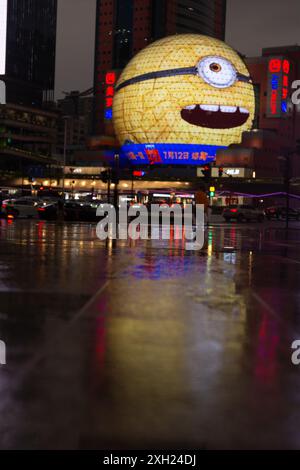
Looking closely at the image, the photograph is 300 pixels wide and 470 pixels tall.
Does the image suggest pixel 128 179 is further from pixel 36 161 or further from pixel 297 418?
pixel 297 418

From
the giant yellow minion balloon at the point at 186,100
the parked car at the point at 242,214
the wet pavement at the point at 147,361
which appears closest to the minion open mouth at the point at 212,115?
the giant yellow minion balloon at the point at 186,100

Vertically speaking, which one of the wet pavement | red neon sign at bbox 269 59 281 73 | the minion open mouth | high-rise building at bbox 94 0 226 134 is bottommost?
the wet pavement

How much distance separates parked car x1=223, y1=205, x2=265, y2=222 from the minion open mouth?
4507cm

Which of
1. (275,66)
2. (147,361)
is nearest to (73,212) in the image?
(147,361)

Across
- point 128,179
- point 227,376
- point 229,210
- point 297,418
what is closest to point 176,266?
point 227,376

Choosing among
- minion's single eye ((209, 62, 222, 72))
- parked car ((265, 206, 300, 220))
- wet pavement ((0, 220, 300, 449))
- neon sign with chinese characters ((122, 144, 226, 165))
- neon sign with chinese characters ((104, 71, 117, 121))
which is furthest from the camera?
neon sign with chinese characters ((104, 71, 117, 121))

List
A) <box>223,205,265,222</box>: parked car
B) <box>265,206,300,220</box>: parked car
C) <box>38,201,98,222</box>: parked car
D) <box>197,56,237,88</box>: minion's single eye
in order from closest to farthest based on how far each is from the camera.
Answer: <box>38,201,98,222</box>: parked car
<box>223,205,265,222</box>: parked car
<box>265,206,300,220</box>: parked car
<box>197,56,237,88</box>: minion's single eye

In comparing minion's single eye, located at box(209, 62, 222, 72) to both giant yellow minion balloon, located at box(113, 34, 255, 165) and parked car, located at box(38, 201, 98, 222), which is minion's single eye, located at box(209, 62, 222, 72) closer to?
giant yellow minion balloon, located at box(113, 34, 255, 165)

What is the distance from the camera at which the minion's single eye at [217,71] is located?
336 ft

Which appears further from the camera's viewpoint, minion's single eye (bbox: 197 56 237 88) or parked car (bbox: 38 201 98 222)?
minion's single eye (bbox: 197 56 237 88)

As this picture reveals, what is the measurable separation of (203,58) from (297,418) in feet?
340

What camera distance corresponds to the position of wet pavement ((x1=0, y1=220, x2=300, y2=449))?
4684 millimetres

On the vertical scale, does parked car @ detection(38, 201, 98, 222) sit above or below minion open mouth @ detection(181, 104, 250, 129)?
below

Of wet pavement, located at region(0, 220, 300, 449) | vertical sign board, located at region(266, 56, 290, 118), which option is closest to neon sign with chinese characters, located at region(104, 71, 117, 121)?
vertical sign board, located at region(266, 56, 290, 118)
